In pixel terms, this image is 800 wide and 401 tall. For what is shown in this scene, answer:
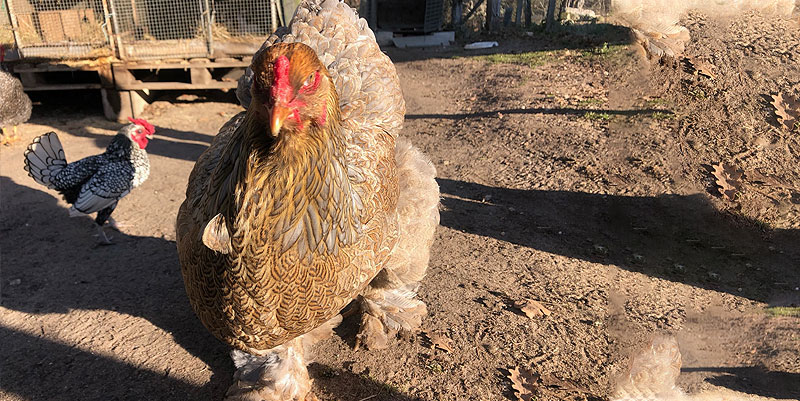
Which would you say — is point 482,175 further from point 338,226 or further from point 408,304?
point 338,226

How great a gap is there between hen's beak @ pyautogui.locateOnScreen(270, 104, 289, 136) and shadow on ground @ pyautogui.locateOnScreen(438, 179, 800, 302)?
8.49 feet

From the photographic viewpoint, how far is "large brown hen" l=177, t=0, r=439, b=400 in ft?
6.72

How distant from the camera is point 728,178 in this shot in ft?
7.31

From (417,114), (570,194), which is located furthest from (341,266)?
(417,114)

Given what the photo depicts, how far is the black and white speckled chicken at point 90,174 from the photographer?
4609mm

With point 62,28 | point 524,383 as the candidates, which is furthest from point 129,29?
point 524,383

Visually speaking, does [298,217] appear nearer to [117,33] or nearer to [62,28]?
[117,33]

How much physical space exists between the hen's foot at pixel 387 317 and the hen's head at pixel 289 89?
1977mm

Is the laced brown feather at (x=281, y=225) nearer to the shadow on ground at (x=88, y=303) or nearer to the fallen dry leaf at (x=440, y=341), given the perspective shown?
the shadow on ground at (x=88, y=303)

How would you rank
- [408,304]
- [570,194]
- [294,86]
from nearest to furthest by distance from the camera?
[294,86] < [408,304] < [570,194]

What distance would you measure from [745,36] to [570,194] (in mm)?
3865

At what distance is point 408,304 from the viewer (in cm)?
380

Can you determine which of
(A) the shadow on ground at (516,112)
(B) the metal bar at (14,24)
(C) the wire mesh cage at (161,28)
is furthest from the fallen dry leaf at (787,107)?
(B) the metal bar at (14,24)

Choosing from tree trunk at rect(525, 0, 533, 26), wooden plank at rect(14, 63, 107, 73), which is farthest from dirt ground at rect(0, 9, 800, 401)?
tree trunk at rect(525, 0, 533, 26)
